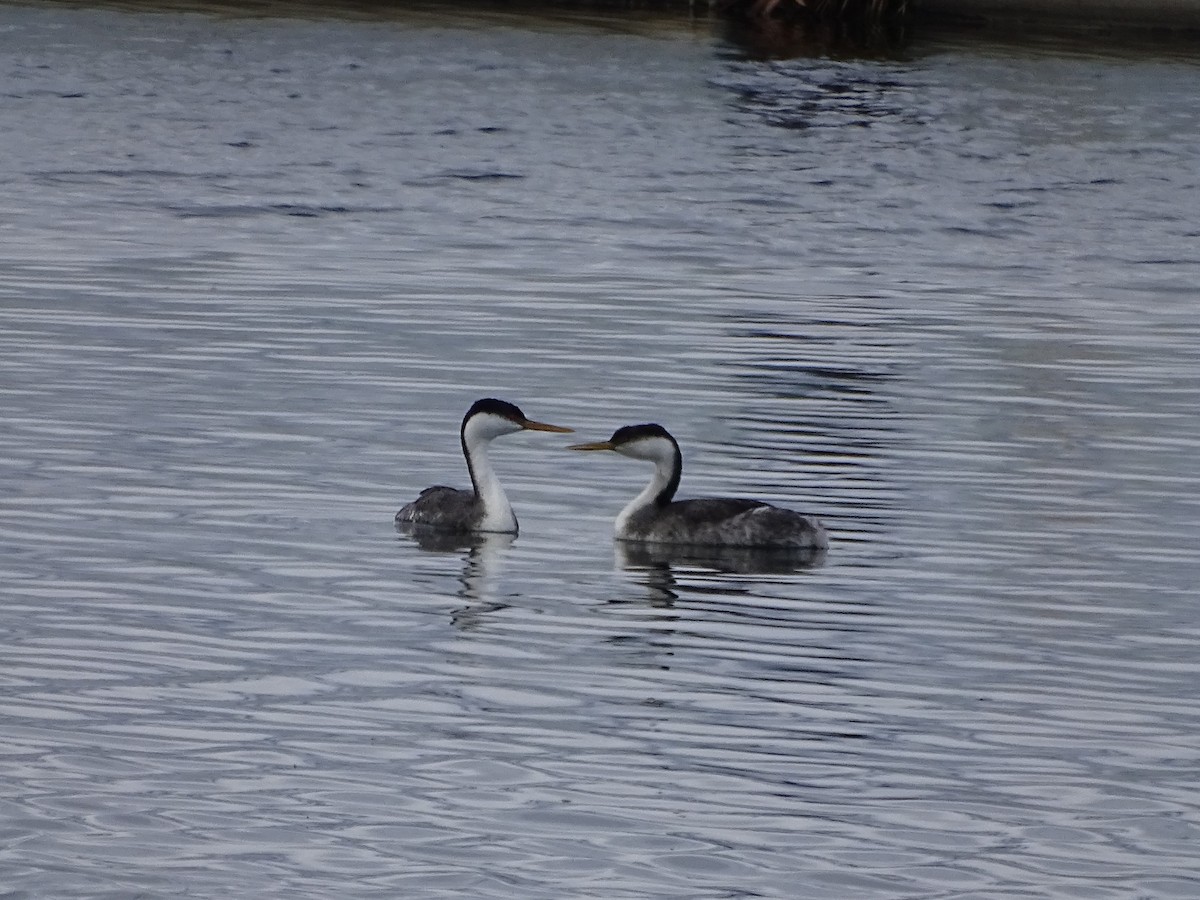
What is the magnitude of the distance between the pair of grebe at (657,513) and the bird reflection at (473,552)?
5 cm

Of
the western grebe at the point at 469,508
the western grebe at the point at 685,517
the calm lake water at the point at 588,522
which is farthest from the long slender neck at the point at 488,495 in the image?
the western grebe at the point at 685,517

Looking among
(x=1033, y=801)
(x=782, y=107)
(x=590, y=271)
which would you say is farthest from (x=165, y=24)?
(x=1033, y=801)

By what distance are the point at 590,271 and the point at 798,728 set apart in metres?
15.2

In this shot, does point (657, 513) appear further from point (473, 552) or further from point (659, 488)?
point (473, 552)

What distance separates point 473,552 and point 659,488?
1.21m

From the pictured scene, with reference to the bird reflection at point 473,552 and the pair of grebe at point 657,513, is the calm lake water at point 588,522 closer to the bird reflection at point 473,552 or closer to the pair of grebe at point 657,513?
the bird reflection at point 473,552

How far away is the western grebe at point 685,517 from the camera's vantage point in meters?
13.8

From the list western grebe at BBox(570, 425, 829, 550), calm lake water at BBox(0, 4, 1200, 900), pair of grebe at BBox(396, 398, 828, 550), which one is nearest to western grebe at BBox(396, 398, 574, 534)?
pair of grebe at BBox(396, 398, 828, 550)

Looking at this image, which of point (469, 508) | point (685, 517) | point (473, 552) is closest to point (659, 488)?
point (685, 517)

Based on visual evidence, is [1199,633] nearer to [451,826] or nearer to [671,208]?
[451,826]

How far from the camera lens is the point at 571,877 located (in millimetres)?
8422

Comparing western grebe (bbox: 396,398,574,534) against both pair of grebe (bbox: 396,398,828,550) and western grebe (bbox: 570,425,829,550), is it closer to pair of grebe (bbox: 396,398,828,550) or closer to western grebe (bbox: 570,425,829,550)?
pair of grebe (bbox: 396,398,828,550)

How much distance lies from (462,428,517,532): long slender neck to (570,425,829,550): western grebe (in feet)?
1.82

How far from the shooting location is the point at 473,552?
14.1 meters
